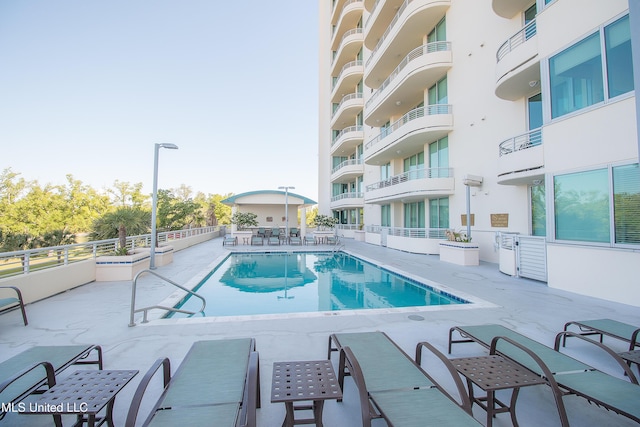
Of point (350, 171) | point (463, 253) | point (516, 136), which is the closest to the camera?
point (516, 136)

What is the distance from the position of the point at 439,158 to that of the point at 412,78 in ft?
15.1

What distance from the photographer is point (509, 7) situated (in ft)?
33.1

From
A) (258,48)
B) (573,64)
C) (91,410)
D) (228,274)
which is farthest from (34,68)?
(573,64)

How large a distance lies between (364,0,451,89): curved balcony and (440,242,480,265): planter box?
11.9 meters

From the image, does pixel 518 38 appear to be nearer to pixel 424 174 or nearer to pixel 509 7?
pixel 509 7

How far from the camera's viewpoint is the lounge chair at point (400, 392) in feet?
6.22

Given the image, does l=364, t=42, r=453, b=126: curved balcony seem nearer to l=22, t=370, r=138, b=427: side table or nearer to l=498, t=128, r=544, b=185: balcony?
l=498, t=128, r=544, b=185: balcony

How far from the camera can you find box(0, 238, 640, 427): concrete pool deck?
8.42 feet

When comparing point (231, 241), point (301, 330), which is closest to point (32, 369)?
point (301, 330)

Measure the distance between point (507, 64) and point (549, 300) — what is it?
7661mm

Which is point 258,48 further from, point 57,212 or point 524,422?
point 524,422

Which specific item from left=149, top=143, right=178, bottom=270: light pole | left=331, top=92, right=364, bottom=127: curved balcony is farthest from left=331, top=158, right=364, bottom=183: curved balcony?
left=149, top=143, right=178, bottom=270: light pole

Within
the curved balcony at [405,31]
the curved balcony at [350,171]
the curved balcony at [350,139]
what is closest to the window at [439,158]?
the curved balcony at [405,31]

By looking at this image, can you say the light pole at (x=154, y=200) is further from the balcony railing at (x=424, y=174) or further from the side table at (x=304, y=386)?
the balcony railing at (x=424, y=174)
